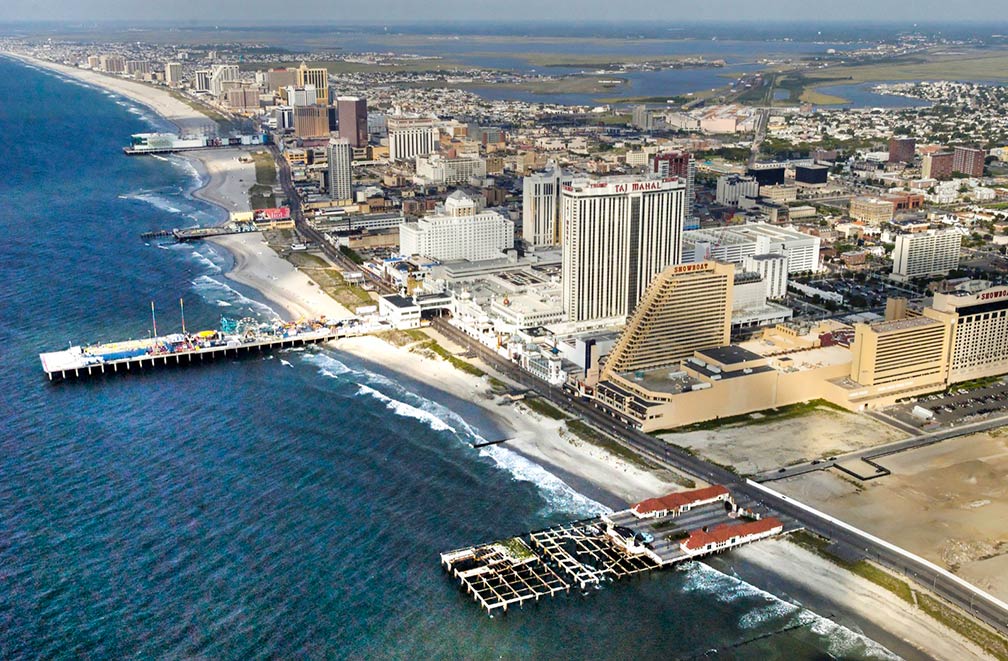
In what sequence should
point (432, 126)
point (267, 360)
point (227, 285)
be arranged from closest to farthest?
point (267, 360)
point (227, 285)
point (432, 126)

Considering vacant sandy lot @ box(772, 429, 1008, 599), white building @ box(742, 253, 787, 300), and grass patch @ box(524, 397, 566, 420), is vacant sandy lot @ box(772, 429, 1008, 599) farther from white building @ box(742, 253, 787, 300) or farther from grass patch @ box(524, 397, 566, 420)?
white building @ box(742, 253, 787, 300)

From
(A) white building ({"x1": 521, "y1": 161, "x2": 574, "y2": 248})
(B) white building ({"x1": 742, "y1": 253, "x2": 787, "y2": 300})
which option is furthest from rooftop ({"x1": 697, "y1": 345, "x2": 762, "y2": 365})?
(A) white building ({"x1": 521, "y1": 161, "x2": 574, "y2": 248})

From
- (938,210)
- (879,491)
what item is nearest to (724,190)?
(938,210)

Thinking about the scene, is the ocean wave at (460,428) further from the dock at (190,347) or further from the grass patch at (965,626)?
the grass patch at (965,626)

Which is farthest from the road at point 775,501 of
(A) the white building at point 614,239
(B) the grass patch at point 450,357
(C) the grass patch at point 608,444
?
(A) the white building at point 614,239

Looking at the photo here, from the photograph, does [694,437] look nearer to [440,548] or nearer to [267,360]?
[440,548]

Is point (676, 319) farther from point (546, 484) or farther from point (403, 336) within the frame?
point (403, 336)
